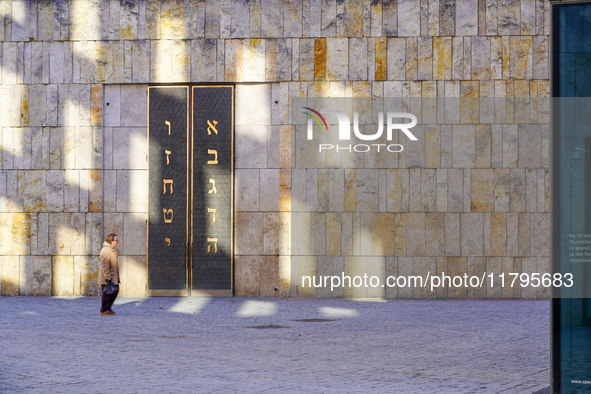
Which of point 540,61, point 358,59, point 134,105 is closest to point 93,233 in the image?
point 134,105

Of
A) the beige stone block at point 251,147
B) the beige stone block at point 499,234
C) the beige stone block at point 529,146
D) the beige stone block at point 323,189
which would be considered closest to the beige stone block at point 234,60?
the beige stone block at point 251,147

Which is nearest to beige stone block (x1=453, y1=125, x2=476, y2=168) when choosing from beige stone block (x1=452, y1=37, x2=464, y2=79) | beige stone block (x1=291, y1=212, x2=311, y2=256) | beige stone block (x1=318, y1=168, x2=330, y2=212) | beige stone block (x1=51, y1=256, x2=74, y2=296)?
beige stone block (x1=452, y1=37, x2=464, y2=79)

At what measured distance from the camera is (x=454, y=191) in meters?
18.5

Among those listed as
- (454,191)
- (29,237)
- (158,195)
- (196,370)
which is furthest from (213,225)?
(196,370)

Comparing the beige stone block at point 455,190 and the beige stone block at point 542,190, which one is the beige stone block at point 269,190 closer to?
the beige stone block at point 455,190

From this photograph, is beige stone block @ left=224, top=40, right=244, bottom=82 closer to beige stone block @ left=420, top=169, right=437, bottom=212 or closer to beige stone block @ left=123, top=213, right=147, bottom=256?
beige stone block @ left=123, top=213, right=147, bottom=256

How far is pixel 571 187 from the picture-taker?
671 cm

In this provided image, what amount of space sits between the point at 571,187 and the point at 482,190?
1198 centimetres

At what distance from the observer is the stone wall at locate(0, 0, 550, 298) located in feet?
60.7

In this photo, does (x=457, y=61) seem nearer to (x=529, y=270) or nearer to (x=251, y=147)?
(x=529, y=270)

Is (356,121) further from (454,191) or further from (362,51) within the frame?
(454,191)

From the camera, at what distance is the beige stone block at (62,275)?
752 inches

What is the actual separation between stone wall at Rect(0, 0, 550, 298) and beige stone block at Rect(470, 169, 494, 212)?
36 mm

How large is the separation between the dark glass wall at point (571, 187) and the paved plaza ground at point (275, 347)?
1008 mm
